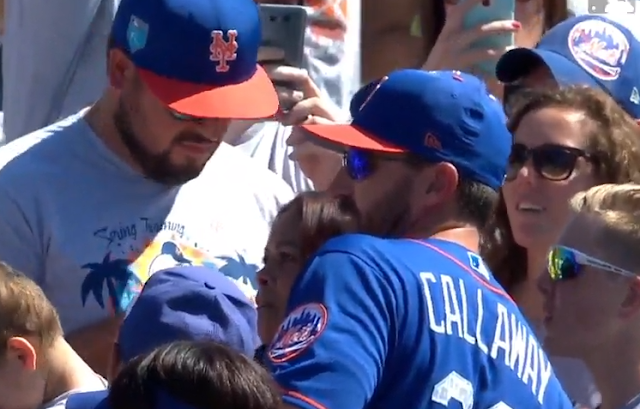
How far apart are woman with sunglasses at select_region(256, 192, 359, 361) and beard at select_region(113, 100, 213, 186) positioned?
0.86ft

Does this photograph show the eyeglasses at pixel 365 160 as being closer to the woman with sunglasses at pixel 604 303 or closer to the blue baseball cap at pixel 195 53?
the woman with sunglasses at pixel 604 303

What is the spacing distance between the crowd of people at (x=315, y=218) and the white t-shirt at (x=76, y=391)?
1 cm

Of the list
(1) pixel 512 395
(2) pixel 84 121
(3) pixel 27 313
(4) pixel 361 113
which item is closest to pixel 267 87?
(2) pixel 84 121

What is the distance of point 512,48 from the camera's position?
3.78 metres

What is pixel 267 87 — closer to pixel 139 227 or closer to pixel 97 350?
pixel 139 227

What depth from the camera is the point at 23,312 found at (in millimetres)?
2670

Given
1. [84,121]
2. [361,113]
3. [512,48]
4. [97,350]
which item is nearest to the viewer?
[361,113]

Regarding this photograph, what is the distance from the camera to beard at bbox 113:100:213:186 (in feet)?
10.8

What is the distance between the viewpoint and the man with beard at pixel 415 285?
218cm

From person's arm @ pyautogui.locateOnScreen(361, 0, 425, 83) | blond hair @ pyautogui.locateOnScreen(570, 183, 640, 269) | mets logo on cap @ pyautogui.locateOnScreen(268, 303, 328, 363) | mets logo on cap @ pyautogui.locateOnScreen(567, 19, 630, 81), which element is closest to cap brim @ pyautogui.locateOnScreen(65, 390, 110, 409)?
mets logo on cap @ pyautogui.locateOnScreen(268, 303, 328, 363)

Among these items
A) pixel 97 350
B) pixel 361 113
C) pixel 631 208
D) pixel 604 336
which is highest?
pixel 361 113

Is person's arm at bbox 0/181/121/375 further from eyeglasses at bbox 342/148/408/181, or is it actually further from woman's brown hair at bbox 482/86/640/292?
woman's brown hair at bbox 482/86/640/292

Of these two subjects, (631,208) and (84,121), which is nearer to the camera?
(631,208)

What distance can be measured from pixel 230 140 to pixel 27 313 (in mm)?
1392
